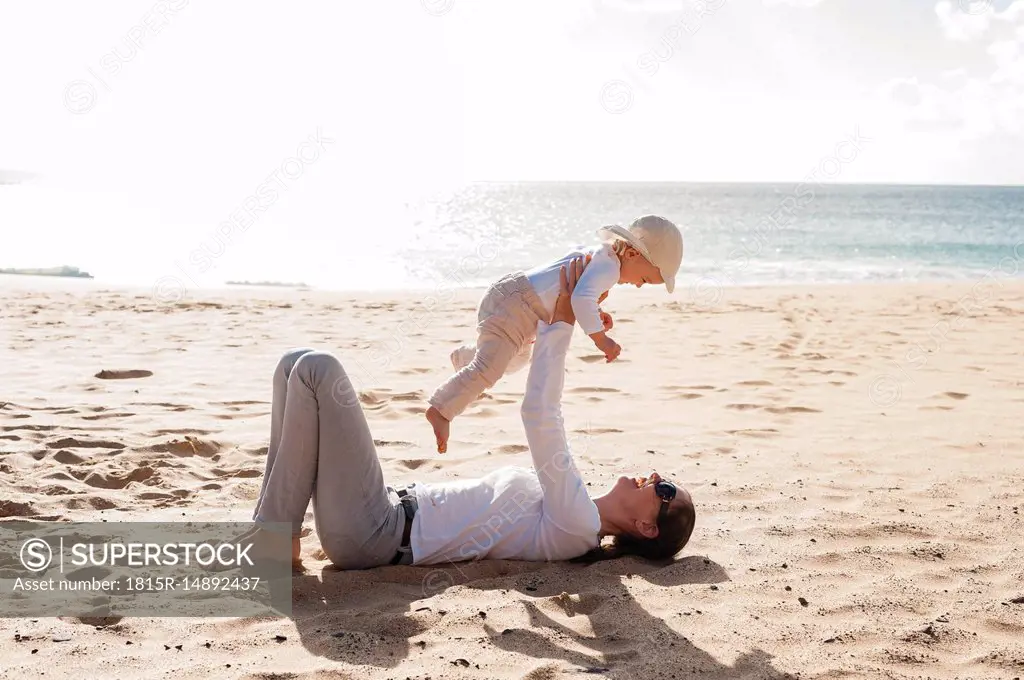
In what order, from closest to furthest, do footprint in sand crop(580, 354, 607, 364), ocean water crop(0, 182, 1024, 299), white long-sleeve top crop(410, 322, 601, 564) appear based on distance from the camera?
white long-sleeve top crop(410, 322, 601, 564) → footprint in sand crop(580, 354, 607, 364) → ocean water crop(0, 182, 1024, 299)

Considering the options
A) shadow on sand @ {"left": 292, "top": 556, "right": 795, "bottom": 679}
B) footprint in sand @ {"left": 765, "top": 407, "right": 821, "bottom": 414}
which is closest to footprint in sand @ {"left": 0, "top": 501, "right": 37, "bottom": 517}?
shadow on sand @ {"left": 292, "top": 556, "right": 795, "bottom": 679}

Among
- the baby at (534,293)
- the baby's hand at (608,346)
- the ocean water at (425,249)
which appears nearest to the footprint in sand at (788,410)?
the baby at (534,293)

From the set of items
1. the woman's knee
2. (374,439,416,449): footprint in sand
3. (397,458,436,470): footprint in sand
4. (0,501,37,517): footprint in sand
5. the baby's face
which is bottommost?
(0,501,37,517): footprint in sand

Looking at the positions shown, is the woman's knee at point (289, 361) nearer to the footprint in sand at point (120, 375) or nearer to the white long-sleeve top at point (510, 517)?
the white long-sleeve top at point (510, 517)

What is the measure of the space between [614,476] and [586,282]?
1.61m

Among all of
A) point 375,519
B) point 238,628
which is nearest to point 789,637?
point 375,519

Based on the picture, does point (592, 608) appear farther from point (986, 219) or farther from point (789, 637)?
point (986, 219)

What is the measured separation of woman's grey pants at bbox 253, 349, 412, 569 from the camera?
3.21 m

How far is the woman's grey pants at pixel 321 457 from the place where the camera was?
321 cm

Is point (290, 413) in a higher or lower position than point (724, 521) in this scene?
higher

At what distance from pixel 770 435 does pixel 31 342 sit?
6.98m

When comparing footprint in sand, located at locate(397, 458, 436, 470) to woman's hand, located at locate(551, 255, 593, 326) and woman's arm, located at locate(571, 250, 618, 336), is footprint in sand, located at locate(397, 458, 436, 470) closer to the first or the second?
woman's hand, located at locate(551, 255, 593, 326)

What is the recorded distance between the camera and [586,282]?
3766mm

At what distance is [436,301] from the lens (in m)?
13.8
